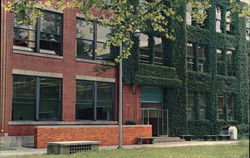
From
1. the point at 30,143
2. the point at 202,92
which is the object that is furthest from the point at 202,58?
the point at 30,143

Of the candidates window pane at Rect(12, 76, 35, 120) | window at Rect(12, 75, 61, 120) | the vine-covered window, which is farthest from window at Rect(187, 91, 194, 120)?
window pane at Rect(12, 76, 35, 120)

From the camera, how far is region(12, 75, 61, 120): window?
25.2 metres

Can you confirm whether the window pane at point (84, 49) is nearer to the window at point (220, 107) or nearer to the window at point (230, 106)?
the window at point (220, 107)

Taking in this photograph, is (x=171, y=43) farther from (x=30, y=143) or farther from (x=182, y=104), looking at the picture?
(x=30, y=143)

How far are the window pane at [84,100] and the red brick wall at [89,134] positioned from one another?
8.14ft

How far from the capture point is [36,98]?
84.5 feet

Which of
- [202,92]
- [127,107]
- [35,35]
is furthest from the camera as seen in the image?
[202,92]

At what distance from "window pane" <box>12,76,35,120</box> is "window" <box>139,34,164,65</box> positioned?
963 centimetres

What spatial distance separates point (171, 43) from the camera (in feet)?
114

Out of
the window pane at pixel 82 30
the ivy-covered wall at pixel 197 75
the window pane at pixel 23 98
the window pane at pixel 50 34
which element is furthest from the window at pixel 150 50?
the window pane at pixel 23 98

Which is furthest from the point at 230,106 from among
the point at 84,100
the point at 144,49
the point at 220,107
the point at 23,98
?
the point at 23,98

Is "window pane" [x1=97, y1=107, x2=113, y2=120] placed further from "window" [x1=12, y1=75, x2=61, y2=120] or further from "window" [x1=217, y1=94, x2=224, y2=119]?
"window" [x1=217, y1=94, x2=224, y2=119]

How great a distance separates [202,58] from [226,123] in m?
6.35

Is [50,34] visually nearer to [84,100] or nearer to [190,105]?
[84,100]
